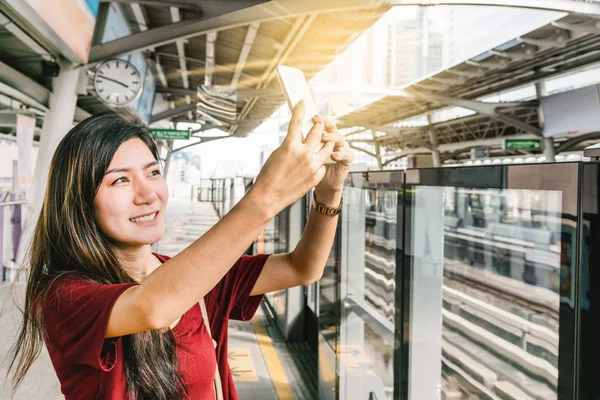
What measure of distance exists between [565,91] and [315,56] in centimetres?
1320

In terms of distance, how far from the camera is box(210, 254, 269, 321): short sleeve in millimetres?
1581

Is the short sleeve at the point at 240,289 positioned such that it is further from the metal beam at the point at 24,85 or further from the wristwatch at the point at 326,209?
the metal beam at the point at 24,85

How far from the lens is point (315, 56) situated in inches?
546

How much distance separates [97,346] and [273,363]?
159 inches

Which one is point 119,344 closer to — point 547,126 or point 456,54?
point 456,54

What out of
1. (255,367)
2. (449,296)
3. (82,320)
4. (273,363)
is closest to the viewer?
(82,320)

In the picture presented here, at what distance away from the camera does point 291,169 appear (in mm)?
925

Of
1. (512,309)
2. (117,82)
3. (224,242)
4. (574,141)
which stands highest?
(574,141)

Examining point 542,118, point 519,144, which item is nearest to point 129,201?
point 519,144

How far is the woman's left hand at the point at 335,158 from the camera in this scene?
1025 mm

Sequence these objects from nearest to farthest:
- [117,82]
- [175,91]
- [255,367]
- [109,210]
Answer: [109,210], [255,367], [117,82], [175,91]

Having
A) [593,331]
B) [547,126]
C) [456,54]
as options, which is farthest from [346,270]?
[547,126]

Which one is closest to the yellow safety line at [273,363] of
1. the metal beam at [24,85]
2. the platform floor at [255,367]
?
the platform floor at [255,367]

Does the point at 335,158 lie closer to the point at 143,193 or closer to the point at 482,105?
the point at 143,193
